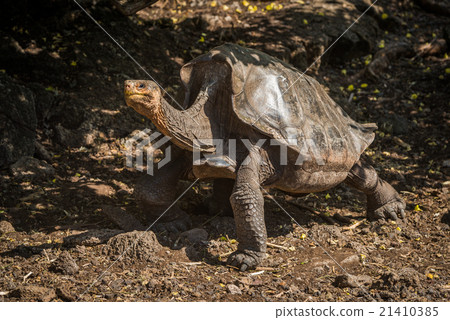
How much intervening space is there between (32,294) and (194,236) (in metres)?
2.11

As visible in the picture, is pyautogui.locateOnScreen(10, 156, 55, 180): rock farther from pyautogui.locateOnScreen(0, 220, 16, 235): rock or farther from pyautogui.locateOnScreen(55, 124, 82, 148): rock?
pyautogui.locateOnScreen(0, 220, 16, 235): rock

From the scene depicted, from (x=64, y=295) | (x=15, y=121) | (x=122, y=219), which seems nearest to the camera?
(x=64, y=295)

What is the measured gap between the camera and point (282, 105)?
5996 mm

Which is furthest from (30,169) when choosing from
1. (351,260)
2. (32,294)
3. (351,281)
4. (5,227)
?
(351,281)

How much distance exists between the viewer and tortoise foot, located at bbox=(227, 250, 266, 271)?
550cm

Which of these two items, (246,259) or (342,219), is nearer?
(246,259)

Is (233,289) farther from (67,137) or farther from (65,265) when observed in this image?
(67,137)

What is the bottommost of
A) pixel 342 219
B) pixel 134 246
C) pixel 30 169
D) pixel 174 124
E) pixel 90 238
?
pixel 342 219

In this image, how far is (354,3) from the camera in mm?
13094

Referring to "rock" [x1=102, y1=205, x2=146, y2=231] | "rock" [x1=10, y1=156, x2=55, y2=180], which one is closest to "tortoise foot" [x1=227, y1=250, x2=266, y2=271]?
"rock" [x1=102, y1=205, x2=146, y2=231]

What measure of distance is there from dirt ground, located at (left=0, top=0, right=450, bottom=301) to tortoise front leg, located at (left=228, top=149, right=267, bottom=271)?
150 millimetres

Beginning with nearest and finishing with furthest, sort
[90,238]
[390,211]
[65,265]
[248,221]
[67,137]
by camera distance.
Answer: [65,265] < [248,221] < [90,238] < [390,211] < [67,137]

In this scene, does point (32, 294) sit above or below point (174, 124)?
below

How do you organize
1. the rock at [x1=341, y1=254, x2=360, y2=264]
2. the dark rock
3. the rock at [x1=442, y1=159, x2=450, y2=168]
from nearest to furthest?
the rock at [x1=341, y1=254, x2=360, y2=264] < the rock at [x1=442, y1=159, x2=450, y2=168] < the dark rock
